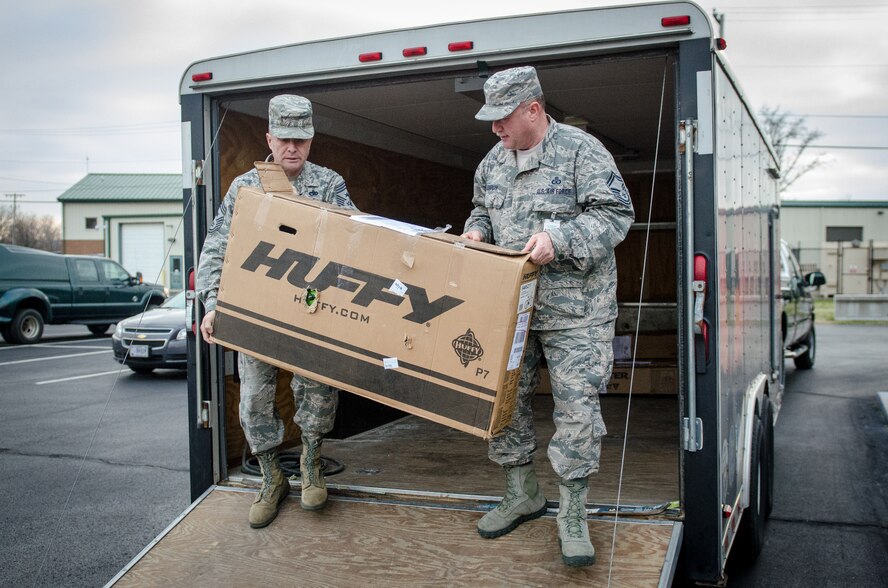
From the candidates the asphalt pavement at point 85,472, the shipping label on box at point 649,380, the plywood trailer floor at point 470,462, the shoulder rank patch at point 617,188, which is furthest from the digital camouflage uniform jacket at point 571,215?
the shipping label on box at point 649,380

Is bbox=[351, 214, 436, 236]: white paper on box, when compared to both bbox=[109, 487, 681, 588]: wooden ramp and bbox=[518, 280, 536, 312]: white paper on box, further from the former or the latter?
bbox=[109, 487, 681, 588]: wooden ramp

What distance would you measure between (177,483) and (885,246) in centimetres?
3175

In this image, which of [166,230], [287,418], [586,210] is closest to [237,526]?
[287,418]

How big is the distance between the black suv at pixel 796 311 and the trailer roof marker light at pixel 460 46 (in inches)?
241

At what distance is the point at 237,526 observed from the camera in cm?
340

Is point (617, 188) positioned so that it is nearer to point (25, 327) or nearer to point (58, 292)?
point (25, 327)

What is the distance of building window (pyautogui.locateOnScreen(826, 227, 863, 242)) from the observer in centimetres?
4166

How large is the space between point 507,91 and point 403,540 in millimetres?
1773

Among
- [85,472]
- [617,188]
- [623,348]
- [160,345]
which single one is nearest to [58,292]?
[160,345]

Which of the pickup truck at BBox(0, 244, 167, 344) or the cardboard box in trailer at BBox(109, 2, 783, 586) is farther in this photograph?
the pickup truck at BBox(0, 244, 167, 344)

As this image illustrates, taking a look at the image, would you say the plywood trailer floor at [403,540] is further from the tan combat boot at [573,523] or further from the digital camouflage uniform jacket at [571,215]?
the digital camouflage uniform jacket at [571,215]

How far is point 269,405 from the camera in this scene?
3.47 meters

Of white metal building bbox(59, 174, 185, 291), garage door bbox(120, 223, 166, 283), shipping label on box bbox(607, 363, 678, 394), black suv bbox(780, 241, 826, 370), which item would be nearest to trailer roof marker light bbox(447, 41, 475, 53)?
shipping label on box bbox(607, 363, 678, 394)

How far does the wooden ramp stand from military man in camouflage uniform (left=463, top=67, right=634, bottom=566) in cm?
11
